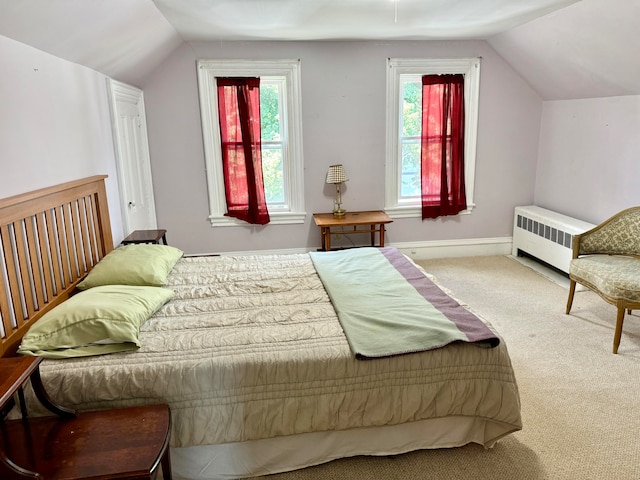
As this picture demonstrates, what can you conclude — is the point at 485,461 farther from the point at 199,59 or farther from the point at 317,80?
the point at 199,59

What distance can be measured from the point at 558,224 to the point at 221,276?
3133 mm

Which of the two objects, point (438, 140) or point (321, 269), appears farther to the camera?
point (438, 140)

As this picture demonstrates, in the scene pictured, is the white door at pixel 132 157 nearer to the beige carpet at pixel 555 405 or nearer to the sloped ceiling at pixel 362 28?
the sloped ceiling at pixel 362 28

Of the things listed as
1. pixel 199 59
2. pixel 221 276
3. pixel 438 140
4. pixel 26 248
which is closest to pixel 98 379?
pixel 26 248

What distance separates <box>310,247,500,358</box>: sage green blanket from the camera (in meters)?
1.99

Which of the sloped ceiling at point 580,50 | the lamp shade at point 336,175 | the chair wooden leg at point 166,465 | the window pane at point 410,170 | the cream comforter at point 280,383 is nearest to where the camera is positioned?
the chair wooden leg at point 166,465

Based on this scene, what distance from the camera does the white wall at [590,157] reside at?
12.3ft

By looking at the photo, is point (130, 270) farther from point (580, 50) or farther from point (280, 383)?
point (580, 50)

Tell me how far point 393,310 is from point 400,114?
299cm

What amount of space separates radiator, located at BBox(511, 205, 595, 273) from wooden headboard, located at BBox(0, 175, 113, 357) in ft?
12.5

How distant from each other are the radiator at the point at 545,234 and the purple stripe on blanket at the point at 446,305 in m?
1.93

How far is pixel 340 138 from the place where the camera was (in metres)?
4.65

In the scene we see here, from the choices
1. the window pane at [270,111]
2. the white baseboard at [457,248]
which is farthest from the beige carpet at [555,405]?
the window pane at [270,111]

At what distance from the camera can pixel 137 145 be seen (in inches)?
162
